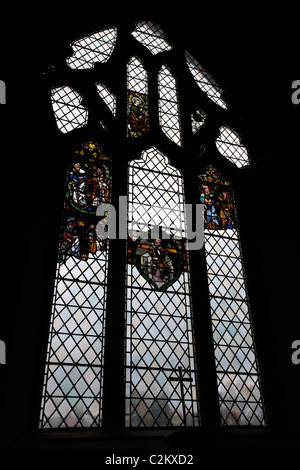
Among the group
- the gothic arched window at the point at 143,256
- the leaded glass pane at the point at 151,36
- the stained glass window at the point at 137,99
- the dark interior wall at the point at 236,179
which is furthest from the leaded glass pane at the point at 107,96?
the leaded glass pane at the point at 151,36

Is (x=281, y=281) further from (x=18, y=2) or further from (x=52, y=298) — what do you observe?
(x=18, y=2)

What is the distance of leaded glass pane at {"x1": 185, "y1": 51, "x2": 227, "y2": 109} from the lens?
665cm

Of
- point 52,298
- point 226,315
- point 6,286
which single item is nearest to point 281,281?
point 226,315

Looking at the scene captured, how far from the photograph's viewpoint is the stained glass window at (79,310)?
3732mm

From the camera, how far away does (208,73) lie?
6887mm

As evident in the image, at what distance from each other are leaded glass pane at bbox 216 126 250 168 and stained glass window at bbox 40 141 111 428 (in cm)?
176

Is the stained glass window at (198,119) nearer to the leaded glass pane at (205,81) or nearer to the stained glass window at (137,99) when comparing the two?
the leaded glass pane at (205,81)

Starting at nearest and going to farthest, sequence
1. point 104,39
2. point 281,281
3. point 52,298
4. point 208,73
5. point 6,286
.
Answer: point 6,286 → point 52,298 → point 281,281 → point 104,39 → point 208,73

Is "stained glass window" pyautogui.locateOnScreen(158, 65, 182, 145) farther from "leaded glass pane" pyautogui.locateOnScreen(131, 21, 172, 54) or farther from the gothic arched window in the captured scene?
"leaded glass pane" pyautogui.locateOnScreen(131, 21, 172, 54)

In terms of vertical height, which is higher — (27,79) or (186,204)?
(27,79)

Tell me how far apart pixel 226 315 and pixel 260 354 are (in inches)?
19.6

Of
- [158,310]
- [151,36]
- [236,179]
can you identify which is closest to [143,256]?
[158,310]

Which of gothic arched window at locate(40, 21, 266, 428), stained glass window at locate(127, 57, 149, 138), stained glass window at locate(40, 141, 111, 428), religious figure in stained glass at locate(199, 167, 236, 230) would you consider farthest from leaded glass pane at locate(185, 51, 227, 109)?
stained glass window at locate(40, 141, 111, 428)

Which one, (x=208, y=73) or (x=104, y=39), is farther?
(x=208, y=73)
